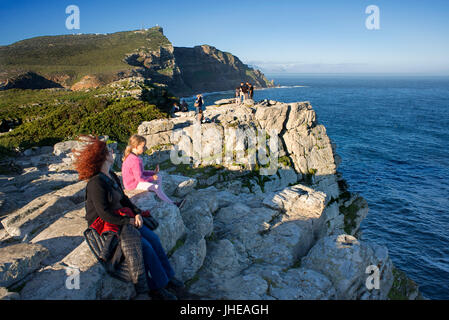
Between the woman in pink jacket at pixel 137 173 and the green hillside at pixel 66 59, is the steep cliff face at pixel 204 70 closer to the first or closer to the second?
the green hillside at pixel 66 59

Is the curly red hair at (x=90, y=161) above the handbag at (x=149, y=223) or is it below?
above

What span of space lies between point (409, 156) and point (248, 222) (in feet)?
166

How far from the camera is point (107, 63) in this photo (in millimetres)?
95375

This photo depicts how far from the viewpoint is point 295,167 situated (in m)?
22.6

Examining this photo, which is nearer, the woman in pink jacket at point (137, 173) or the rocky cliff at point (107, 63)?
the woman in pink jacket at point (137, 173)

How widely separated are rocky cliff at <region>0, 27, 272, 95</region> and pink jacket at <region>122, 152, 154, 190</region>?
64.3 metres

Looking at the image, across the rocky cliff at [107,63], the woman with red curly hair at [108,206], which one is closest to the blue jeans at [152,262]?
the woman with red curly hair at [108,206]

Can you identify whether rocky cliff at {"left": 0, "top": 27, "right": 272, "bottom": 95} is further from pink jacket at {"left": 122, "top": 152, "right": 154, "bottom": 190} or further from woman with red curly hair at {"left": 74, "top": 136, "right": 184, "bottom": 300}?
woman with red curly hair at {"left": 74, "top": 136, "right": 184, "bottom": 300}

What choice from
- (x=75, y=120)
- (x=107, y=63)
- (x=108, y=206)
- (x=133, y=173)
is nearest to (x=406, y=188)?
(x=133, y=173)

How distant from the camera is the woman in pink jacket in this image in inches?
267

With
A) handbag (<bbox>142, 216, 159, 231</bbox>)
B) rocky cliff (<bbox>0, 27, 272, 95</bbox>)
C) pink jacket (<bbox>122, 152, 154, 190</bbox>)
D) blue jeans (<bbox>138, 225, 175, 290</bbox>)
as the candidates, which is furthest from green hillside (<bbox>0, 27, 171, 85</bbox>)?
blue jeans (<bbox>138, 225, 175, 290</bbox>)

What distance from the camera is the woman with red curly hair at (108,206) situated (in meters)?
4.81

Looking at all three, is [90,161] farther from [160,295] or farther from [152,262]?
[160,295]

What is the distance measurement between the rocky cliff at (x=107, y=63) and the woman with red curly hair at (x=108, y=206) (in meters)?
66.2
